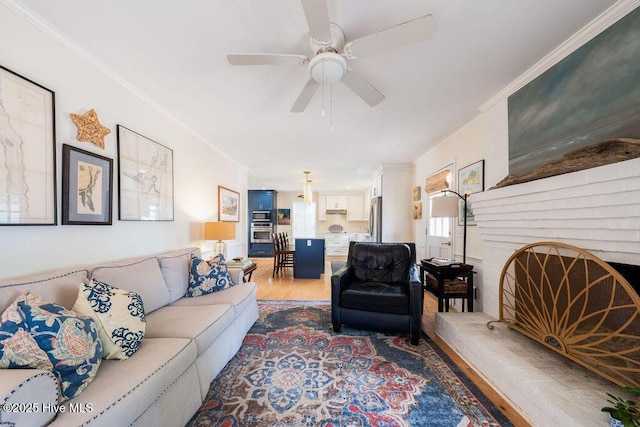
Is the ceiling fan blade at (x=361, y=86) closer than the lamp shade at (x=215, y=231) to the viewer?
Yes

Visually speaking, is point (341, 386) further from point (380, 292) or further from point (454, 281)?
point (454, 281)

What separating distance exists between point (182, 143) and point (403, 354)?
349 centimetres

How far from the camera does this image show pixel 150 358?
1287 millimetres

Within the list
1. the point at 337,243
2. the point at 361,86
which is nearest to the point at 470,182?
the point at 361,86

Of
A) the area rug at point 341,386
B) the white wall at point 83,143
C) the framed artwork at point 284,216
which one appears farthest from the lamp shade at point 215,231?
the framed artwork at point 284,216

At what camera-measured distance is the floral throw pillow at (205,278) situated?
241 centimetres

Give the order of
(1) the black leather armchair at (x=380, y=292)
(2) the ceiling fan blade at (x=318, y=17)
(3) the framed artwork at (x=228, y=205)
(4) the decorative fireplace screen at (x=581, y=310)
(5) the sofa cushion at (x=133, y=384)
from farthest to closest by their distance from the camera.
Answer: (3) the framed artwork at (x=228, y=205)
(1) the black leather armchair at (x=380, y=292)
(4) the decorative fireplace screen at (x=581, y=310)
(2) the ceiling fan blade at (x=318, y=17)
(5) the sofa cushion at (x=133, y=384)

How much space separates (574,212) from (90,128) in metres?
3.48

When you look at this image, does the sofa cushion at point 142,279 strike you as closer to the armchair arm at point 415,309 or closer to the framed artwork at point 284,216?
the armchair arm at point 415,309

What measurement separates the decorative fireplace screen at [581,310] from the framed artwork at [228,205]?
4032 millimetres

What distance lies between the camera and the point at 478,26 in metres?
1.55

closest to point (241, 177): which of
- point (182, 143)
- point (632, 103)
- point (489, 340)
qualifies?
point (182, 143)

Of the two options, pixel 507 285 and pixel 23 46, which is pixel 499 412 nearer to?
pixel 507 285

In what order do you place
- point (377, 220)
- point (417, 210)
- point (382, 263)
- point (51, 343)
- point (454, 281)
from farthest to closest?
point (377, 220), point (417, 210), point (382, 263), point (454, 281), point (51, 343)
